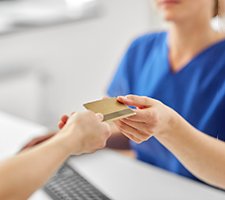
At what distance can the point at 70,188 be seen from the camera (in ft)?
2.23

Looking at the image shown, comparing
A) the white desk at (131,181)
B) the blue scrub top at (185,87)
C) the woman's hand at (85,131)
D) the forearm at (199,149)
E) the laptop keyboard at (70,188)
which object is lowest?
the white desk at (131,181)

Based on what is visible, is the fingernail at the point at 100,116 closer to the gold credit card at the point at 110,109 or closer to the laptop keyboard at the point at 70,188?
the gold credit card at the point at 110,109

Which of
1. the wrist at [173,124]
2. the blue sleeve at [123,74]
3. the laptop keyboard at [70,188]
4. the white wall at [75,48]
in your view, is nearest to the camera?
the wrist at [173,124]

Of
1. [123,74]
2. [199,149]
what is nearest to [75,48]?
[123,74]

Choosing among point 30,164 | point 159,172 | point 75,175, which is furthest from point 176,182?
point 30,164

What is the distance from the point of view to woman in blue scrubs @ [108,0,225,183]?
552 mm

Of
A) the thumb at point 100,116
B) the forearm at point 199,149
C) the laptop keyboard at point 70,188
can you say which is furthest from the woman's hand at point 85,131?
the laptop keyboard at point 70,188

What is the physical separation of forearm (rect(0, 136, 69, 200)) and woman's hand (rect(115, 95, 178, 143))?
0.27ft

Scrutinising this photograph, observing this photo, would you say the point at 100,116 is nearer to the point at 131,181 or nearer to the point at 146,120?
the point at 146,120

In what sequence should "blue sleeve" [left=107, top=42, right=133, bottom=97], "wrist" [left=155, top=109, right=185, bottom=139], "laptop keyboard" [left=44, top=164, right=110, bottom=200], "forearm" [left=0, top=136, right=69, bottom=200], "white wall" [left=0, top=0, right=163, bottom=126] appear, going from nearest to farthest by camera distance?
"forearm" [left=0, top=136, right=69, bottom=200]
"wrist" [left=155, top=109, right=185, bottom=139]
"laptop keyboard" [left=44, top=164, right=110, bottom=200]
"blue sleeve" [left=107, top=42, right=133, bottom=97]
"white wall" [left=0, top=0, right=163, bottom=126]

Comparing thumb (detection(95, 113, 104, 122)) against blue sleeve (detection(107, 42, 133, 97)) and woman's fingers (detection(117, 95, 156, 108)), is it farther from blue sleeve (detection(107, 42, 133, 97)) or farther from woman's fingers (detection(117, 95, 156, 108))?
blue sleeve (detection(107, 42, 133, 97))

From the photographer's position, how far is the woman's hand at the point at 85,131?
1.39 feet

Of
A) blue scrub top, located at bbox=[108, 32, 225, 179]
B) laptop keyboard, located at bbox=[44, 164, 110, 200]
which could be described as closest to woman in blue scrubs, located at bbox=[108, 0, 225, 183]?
blue scrub top, located at bbox=[108, 32, 225, 179]

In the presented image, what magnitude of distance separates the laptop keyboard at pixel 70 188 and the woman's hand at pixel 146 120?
193 mm
